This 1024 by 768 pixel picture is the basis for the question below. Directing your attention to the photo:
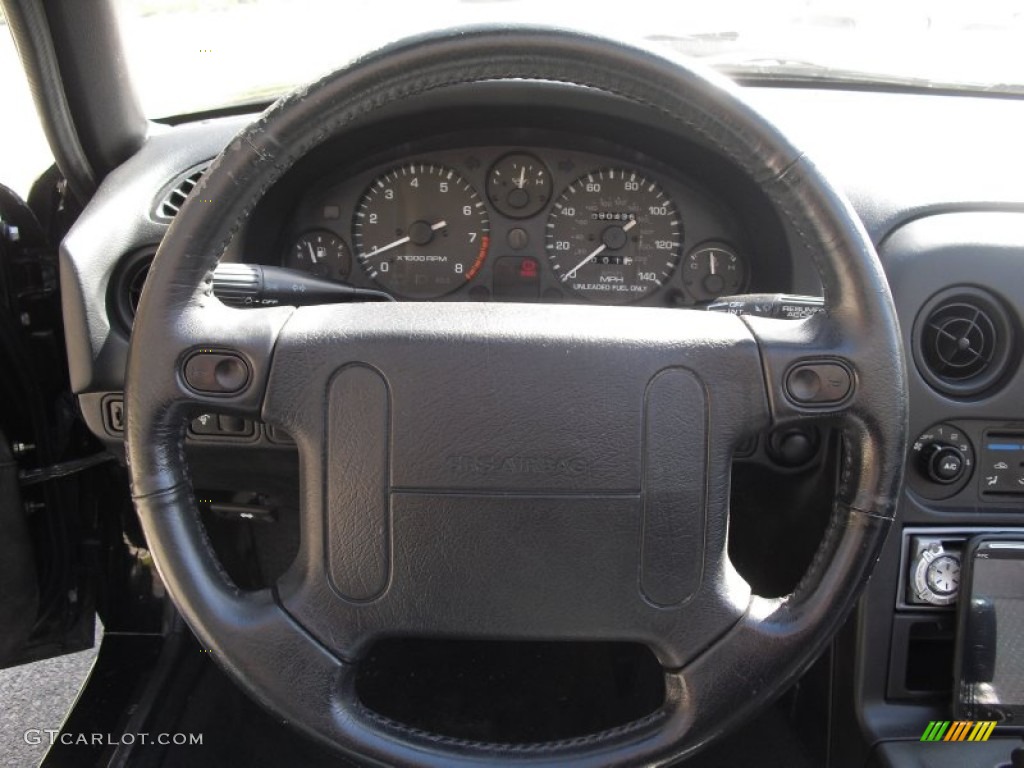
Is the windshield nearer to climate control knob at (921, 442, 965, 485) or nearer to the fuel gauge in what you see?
the fuel gauge

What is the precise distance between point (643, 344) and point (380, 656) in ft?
3.95

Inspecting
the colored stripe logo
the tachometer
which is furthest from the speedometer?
the colored stripe logo

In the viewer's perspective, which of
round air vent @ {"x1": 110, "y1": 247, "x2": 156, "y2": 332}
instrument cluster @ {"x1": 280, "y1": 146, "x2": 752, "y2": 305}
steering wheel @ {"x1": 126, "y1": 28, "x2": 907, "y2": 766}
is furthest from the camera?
instrument cluster @ {"x1": 280, "y1": 146, "x2": 752, "y2": 305}

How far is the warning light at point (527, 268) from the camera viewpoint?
199 cm

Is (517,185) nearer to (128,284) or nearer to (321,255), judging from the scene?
(321,255)

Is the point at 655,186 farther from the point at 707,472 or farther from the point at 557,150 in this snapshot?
the point at 707,472

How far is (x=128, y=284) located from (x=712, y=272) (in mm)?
1169

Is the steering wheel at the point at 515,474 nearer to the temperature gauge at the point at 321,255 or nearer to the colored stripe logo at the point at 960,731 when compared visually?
the colored stripe logo at the point at 960,731

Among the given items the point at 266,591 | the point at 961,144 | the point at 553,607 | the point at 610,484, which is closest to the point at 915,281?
the point at 961,144

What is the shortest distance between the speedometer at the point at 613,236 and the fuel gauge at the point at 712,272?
41 mm

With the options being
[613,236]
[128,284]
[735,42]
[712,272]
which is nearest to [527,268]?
[613,236]

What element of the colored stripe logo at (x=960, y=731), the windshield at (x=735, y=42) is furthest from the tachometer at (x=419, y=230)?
the colored stripe logo at (x=960, y=731)

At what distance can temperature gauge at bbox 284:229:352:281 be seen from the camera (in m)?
1.97

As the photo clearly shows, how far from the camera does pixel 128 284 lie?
170 centimetres
